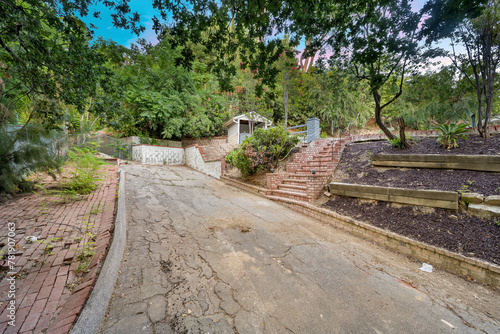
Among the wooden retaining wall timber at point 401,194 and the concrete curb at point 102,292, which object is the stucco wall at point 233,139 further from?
the concrete curb at point 102,292

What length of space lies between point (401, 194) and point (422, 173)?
1.02m

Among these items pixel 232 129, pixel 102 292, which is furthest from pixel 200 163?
pixel 102 292

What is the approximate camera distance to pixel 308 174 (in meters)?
6.00

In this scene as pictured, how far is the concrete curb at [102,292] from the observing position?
5.17 ft

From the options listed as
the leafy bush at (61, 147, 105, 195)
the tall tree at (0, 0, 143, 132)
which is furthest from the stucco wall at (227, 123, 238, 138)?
the tall tree at (0, 0, 143, 132)

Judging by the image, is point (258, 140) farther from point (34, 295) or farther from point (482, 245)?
point (34, 295)

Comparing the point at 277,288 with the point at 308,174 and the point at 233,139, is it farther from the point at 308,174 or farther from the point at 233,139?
the point at 233,139

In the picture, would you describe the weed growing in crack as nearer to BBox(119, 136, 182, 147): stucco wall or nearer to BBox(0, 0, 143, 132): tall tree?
BBox(0, 0, 143, 132): tall tree

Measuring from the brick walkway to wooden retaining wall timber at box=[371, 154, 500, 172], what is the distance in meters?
6.29

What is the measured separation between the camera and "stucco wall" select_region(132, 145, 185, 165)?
1260 cm

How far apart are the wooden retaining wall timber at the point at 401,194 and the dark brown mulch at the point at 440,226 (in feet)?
0.38

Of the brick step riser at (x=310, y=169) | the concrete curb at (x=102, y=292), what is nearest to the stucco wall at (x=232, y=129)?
the brick step riser at (x=310, y=169)

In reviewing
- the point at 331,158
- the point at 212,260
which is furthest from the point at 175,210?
the point at 331,158

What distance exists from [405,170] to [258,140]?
15.1 ft
